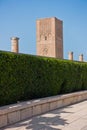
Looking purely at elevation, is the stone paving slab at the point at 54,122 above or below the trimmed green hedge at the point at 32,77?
below

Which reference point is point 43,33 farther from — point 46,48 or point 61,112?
point 61,112

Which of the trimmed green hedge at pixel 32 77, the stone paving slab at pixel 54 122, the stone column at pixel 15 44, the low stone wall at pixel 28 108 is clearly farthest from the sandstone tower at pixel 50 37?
the stone paving slab at pixel 54 122

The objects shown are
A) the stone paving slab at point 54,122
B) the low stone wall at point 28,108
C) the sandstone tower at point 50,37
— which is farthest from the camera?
the sandstone tower at point 50,37

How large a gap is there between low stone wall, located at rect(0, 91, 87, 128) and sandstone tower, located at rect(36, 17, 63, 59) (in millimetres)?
60179

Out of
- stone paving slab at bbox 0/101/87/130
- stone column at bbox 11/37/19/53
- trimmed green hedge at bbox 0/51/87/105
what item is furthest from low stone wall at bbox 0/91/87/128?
stone column at bbox 11/37/19/53

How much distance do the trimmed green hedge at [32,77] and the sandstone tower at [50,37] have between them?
191 feet

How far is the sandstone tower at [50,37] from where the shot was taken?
7021 cm

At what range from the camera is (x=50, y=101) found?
28.0 feet

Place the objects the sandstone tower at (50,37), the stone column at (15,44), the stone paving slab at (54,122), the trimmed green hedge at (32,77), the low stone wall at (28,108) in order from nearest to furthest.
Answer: the stone paving slab at (54,122) < the low stone wall at (28,108) < the trimmed green hedge at (32,77) < the stone column at (15,44) < the sandstone tower at (50,37)

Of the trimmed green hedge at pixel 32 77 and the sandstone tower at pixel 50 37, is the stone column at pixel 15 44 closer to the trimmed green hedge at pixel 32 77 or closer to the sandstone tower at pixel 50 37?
the trimmed green hedge at pixel 32 77

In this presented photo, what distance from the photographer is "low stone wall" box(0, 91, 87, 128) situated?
6.25 m

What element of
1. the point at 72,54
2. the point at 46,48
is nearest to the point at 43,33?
the point at 46,48

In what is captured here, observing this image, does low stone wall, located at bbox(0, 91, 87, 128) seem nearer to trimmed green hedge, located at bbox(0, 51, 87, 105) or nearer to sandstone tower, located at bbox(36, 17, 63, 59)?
trimmed green hedge, located at bbox(0, 51, 87, 105)

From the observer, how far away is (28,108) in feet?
23.6
